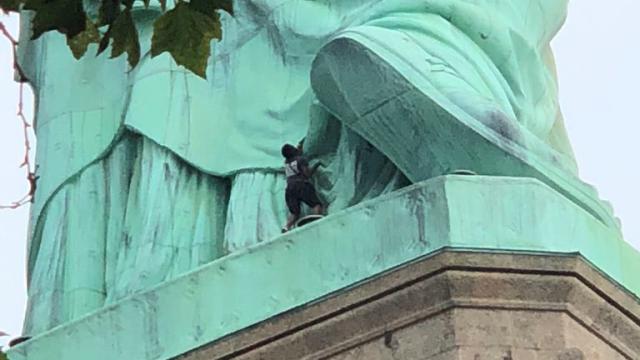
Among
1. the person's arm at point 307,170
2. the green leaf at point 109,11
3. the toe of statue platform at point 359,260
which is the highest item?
the person's arm at point 307,170

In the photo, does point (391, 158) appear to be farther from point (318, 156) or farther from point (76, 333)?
point (76, 333)

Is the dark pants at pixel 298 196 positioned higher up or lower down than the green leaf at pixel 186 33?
higher up

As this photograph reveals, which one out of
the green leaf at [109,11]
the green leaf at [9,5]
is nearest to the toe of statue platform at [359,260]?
the green leaf at [109,11]

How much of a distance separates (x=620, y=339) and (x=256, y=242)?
1.22 m

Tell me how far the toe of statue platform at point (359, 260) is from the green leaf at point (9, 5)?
2.33 m

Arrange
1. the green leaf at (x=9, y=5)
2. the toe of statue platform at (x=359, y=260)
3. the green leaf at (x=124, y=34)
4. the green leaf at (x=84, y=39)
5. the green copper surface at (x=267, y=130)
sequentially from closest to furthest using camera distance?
the green leaf at (x=9, y=5), the green leaf at (x=124, y=34), the green leaf at (x=84, y=39), the toe of statue platform at (x=359, y=260), the green copper surface at (x=267, y=130)

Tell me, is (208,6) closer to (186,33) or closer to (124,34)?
(186,33)

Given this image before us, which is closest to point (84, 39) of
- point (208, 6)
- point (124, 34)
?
point (124, 34)

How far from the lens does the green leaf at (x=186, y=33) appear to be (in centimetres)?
612

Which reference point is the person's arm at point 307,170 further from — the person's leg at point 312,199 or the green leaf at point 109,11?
the green leaf at point 109,11

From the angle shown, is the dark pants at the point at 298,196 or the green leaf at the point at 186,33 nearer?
the green leaf at the point at 186,33

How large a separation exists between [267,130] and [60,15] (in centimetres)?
307

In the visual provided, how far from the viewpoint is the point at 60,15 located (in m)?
6.11

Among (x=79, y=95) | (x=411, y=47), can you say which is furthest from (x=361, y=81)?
(x=79, y=95)
